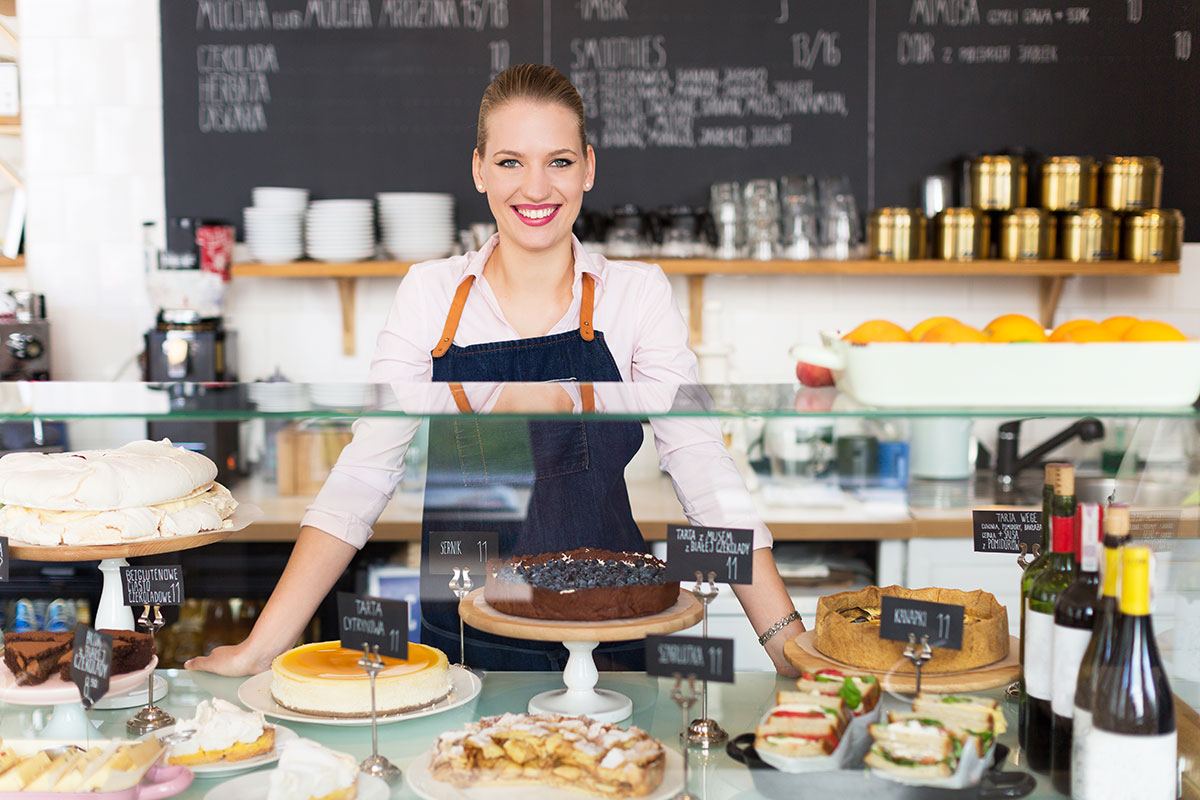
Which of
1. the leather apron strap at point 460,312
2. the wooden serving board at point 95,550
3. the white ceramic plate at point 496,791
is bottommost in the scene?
the white ceramic plate at point 496,791

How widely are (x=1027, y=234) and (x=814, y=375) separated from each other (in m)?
2.34

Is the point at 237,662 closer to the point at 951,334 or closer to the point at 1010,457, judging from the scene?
the point at 951,334

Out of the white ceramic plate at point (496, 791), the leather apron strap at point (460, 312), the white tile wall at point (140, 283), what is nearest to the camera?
the white ceramic plate at point (496, 791)

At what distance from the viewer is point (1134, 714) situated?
1.14 metres

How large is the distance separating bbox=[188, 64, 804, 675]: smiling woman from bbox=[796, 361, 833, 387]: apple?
0.20 m

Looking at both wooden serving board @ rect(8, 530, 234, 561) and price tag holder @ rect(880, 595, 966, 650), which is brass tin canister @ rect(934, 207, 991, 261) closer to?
price tag holder @ rect(880, 595, 966, 650)

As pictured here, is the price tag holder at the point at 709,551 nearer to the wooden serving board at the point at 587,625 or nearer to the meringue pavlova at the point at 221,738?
the wooden serving board at the point at 587,625


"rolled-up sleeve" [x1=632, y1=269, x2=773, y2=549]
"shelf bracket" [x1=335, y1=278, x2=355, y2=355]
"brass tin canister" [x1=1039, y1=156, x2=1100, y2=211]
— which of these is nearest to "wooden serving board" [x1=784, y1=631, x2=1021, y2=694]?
"rolled-up sleeve" [x1=632, y1=269, x2=773, y2=549]

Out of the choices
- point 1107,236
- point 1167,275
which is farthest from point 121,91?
point 1167,275

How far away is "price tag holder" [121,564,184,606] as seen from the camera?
1.46 m

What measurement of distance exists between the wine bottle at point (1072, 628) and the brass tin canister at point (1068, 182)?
8.28 ft

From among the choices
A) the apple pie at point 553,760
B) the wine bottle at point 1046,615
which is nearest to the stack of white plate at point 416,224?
the apple pie at point 553,760

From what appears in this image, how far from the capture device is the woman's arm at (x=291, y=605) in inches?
61.6

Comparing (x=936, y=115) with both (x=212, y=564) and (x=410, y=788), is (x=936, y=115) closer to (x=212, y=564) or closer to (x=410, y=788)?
(x=212, y=564)
